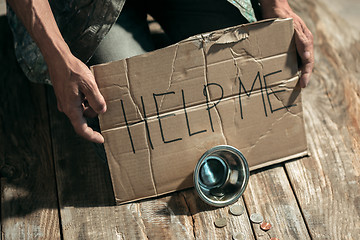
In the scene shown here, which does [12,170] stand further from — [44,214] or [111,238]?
[111,238]

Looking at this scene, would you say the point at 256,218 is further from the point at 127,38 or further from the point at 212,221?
the point at 127,38

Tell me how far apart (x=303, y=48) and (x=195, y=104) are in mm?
346

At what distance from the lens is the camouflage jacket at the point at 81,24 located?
50.4 inches

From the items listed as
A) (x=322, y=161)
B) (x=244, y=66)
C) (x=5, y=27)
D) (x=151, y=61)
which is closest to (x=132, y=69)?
(x=151, y=61)

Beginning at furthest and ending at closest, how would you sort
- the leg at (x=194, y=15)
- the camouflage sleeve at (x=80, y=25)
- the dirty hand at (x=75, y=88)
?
the leg at (x=194, y=15), the camouflage sleeve at (x=80, y=25), the dirty hand at (x=75, y=88)

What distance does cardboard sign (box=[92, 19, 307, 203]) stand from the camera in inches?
49.0

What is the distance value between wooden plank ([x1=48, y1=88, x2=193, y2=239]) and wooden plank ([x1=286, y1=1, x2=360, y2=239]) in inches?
14.0

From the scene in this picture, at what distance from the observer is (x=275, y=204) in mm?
1298

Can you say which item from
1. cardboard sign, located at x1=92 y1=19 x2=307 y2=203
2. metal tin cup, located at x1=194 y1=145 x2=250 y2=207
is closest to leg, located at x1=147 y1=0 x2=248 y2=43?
cardboard sign, located at x1=92 y1=19 x2=307 y2=203

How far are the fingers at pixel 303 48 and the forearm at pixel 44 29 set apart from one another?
2.07 feet

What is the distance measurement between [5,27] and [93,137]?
889mm

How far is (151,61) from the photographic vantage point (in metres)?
1.23

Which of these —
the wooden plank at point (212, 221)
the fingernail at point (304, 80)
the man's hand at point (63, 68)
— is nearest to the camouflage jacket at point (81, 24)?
the man's hand at point (63, 68)

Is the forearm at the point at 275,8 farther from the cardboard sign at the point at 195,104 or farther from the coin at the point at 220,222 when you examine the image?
the coin at the point at 220,222
